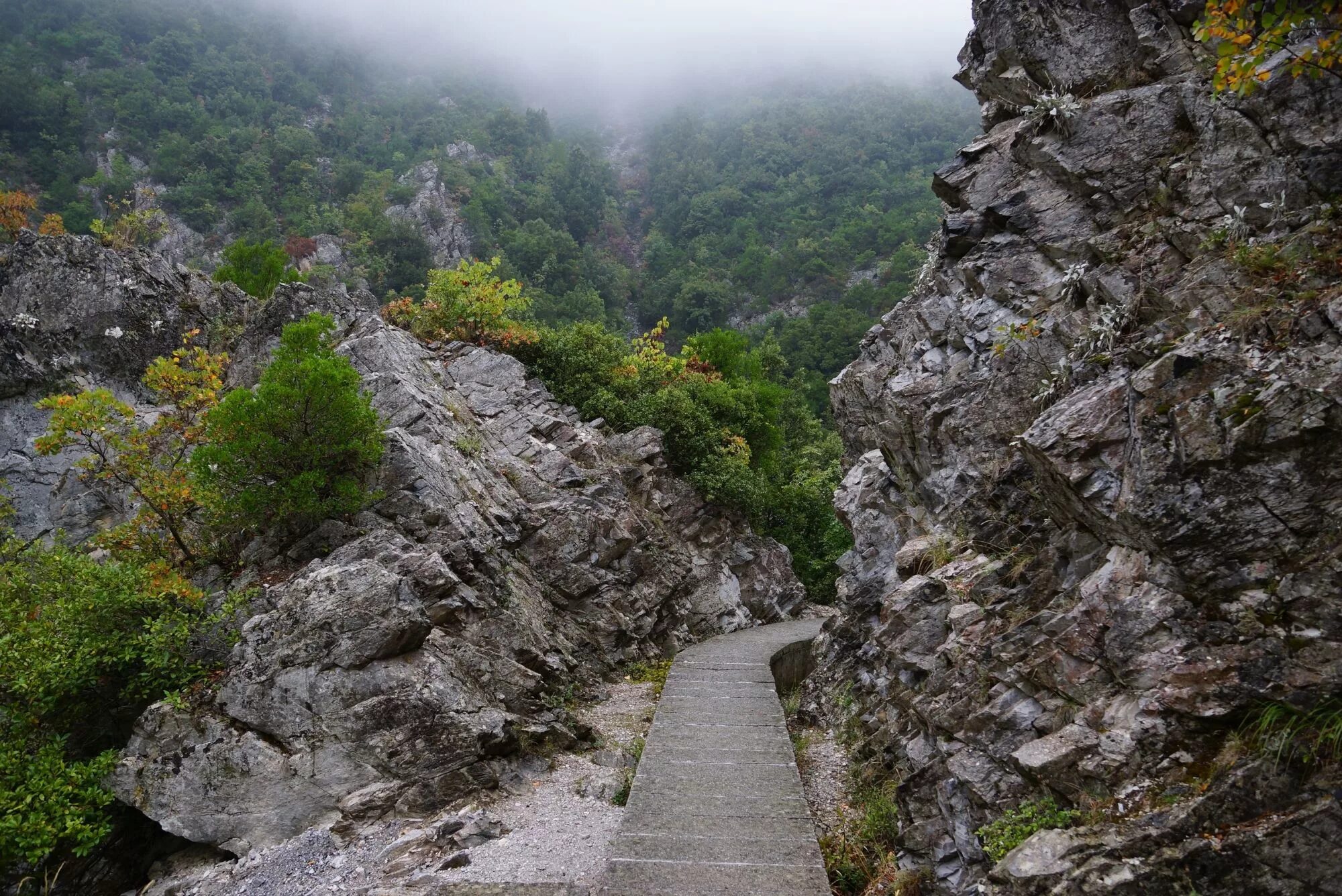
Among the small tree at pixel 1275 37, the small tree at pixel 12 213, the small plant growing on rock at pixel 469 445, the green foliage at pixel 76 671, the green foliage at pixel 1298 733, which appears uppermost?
the small tree at pixel 12 213

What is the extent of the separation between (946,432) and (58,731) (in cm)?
1318

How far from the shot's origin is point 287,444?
1155cm

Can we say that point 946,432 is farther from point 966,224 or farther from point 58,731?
point 58,731

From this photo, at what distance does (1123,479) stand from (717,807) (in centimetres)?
580

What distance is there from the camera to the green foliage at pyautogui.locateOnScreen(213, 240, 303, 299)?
24.3m

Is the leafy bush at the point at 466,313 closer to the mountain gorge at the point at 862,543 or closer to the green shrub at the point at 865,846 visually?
the mountain gorge at the point at 862,543

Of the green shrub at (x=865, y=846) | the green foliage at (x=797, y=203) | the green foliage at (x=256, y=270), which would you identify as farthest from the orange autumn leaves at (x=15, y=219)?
the green foliage at (x=797, y=203)

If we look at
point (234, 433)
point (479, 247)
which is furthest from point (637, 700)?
point (479, 247)

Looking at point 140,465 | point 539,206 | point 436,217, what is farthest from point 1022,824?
point 539,206

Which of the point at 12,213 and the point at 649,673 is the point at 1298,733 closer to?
the point at 649,673

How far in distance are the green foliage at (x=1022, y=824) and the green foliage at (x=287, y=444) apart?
1029cm

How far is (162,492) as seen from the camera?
1206cm

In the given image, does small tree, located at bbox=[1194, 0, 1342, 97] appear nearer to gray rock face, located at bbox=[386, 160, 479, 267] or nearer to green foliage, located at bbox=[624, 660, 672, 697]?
green foliage, located at bbox=[624, 660, 672, 697]

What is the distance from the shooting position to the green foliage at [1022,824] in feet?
17.5
